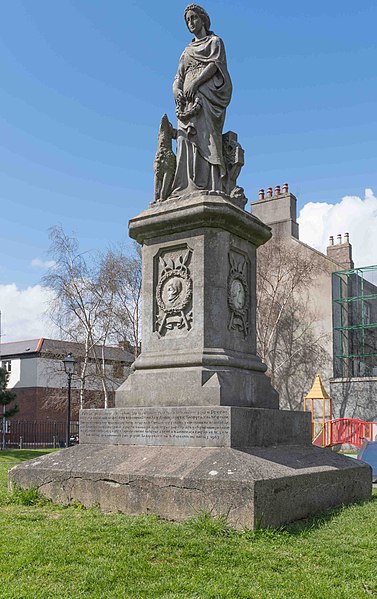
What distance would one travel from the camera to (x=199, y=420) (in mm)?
7195

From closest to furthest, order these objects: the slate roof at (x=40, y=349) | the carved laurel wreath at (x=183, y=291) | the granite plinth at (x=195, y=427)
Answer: the granite plinth at (x=195, y=427) < the carved laurel wreath at (x=183, y=291) < the slate roof at (x=40, y=349)

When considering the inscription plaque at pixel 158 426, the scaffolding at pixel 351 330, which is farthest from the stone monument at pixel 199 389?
the scaffolding at pixel 351 330

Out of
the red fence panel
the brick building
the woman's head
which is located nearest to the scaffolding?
the brick building

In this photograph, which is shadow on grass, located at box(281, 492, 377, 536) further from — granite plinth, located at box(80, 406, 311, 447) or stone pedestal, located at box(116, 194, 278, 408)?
stone pedestal, located at box(116, 194, 278, 408)

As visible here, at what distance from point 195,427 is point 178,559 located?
2.27m

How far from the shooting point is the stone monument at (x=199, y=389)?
253 inches

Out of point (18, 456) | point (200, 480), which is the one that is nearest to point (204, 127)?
point (200, 480)

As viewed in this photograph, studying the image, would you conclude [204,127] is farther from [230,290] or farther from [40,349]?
[40,349]

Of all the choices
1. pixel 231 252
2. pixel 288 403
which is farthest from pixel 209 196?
pixel 288 403

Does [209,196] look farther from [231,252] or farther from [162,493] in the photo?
[162,493]

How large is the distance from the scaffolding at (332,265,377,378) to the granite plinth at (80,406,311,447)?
25892mm

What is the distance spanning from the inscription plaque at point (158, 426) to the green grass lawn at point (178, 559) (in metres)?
1.15

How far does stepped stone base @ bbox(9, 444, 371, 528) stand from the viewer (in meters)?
6.05

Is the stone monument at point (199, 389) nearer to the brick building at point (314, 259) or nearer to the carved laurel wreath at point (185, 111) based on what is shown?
the carved laurel wreath at point (185, 111)
